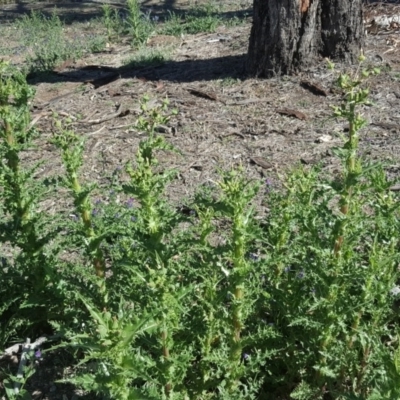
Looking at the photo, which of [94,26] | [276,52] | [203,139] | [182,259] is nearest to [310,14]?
[276,52]

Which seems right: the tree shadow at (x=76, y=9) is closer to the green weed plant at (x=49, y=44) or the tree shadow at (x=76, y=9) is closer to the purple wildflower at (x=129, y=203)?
the green weed plant at (x=49, y=44)

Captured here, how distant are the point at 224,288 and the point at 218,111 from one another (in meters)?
3.28

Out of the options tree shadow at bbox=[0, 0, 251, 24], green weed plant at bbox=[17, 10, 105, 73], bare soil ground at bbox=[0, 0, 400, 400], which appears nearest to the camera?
bare soil ground at bbox=[0, 0, 400, 400]

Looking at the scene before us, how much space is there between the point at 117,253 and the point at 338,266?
1392 mm

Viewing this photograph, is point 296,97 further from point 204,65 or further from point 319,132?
point 204,65

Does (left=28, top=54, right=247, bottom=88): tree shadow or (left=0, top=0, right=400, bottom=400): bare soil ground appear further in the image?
(left=28, top=54, right=247, bottom=88): tree shadow

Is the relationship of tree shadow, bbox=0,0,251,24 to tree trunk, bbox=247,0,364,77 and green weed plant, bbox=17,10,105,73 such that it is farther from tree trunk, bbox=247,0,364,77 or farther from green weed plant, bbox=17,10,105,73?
tree trunk, bbox=247,0,364,77

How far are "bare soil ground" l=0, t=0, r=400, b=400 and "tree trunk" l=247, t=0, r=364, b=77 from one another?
0.52 feet

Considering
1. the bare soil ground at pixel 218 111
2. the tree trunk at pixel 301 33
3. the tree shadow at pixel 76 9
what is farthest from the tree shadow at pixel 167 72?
the tree shadow at pixel 76 9

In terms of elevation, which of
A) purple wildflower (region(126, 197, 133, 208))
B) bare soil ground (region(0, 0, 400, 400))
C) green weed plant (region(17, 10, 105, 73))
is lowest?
purple wildflower (region(126, 197, 133, 208))

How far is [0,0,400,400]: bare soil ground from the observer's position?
16.5 ft

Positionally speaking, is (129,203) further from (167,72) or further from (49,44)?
(49,44)

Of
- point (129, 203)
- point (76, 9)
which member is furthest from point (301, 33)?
point (76, 9)

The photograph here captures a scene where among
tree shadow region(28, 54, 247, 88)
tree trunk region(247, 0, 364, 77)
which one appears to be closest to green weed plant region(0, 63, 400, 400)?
tree trunk region(247, 0, 364, 77)
